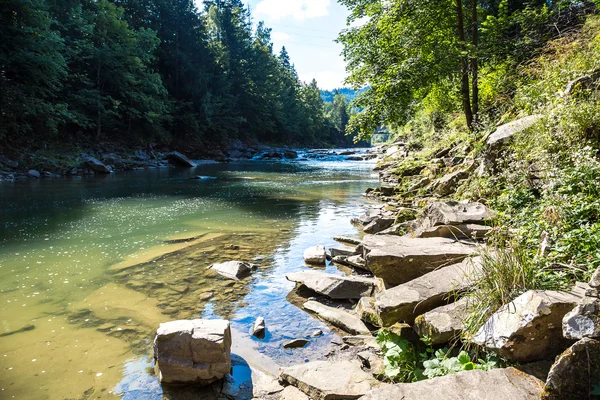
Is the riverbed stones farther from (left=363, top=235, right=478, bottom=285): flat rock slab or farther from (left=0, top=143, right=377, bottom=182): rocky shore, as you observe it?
(left=0, top=143, right=377, bottom=182): rocky shore

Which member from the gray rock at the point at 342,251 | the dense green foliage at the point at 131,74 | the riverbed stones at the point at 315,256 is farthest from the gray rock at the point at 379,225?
the dense green foliage at the point at 131,74

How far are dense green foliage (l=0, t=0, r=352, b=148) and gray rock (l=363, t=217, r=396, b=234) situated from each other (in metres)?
24.1

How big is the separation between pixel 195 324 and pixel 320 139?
8368cm

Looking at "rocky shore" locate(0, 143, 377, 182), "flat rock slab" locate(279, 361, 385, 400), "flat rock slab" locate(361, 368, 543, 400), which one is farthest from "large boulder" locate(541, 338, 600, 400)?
"rocky shore" locate(0, 143, 377, 182)

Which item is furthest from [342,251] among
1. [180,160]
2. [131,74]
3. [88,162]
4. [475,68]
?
[131,74]

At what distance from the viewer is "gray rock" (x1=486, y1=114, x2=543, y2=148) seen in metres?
6.44

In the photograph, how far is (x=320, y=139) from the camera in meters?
85.6

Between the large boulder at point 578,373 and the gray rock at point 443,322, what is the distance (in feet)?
2.95

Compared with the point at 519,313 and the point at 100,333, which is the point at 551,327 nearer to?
the point at 519,313

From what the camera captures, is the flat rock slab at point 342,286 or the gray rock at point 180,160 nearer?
the flat rock slab at point 342,286

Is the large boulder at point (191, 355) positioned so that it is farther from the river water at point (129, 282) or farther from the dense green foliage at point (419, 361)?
the dense green foliage at point (419, 361)

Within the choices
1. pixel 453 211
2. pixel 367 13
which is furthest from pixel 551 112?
pixel 367 13

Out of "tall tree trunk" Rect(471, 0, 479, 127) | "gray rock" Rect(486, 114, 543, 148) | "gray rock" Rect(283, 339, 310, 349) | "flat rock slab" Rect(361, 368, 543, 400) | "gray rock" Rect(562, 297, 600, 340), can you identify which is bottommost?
"gray rock" Rect(283, 339, 310, 349)

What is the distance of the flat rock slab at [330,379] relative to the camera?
2.90m
